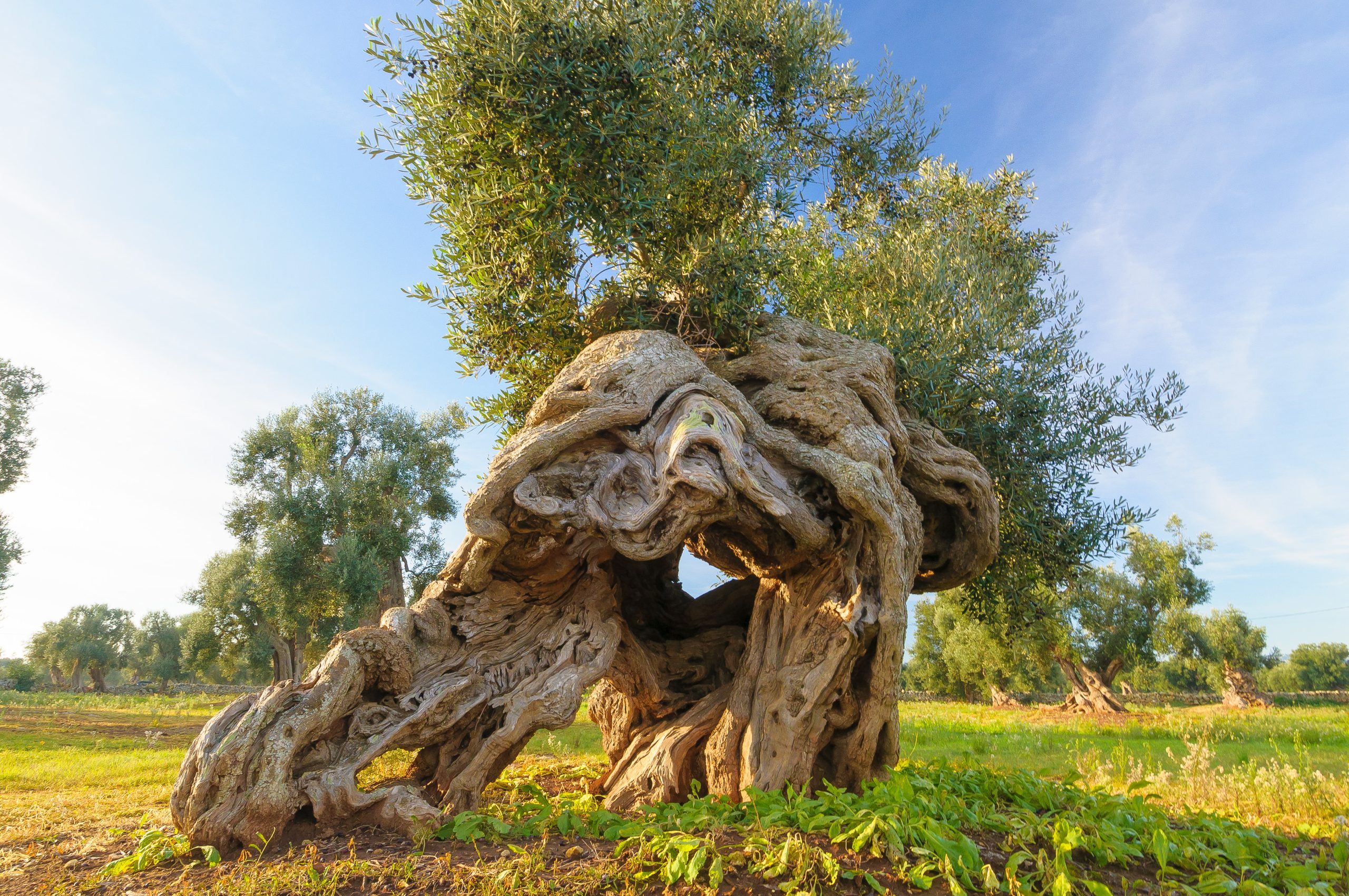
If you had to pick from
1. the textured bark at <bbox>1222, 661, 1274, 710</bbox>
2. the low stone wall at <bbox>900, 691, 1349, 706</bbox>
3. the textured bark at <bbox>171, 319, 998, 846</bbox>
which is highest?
the textured bark at <bbox>171, 319, 998, 846</bbox>

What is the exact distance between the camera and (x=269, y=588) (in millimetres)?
24234

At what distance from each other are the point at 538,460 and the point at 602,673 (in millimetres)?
2588

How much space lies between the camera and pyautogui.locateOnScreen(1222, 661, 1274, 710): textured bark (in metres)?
35.8

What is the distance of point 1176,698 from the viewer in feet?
146

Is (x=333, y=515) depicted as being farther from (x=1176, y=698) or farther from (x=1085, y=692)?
(x=1176, y=698)

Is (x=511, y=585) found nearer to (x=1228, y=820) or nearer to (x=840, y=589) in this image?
(x=840, y=589)

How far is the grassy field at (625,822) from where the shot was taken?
4492 millimetres

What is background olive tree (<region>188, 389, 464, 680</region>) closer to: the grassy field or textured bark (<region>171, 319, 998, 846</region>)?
the grassy field

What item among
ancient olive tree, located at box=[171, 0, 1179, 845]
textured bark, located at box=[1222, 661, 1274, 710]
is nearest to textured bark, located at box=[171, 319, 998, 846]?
ancient olive tree, located at box=[171, 0, 1179, 845]

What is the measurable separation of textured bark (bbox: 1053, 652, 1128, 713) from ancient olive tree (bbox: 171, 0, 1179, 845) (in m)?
25.0

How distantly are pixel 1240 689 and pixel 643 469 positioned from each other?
44475mm

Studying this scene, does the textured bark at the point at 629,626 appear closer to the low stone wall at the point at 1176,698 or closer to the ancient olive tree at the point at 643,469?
the ancient olive tree at the point at 643,469

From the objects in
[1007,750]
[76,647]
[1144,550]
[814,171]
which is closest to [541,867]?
[1007,750]

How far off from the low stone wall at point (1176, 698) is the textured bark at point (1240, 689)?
2610 mm
